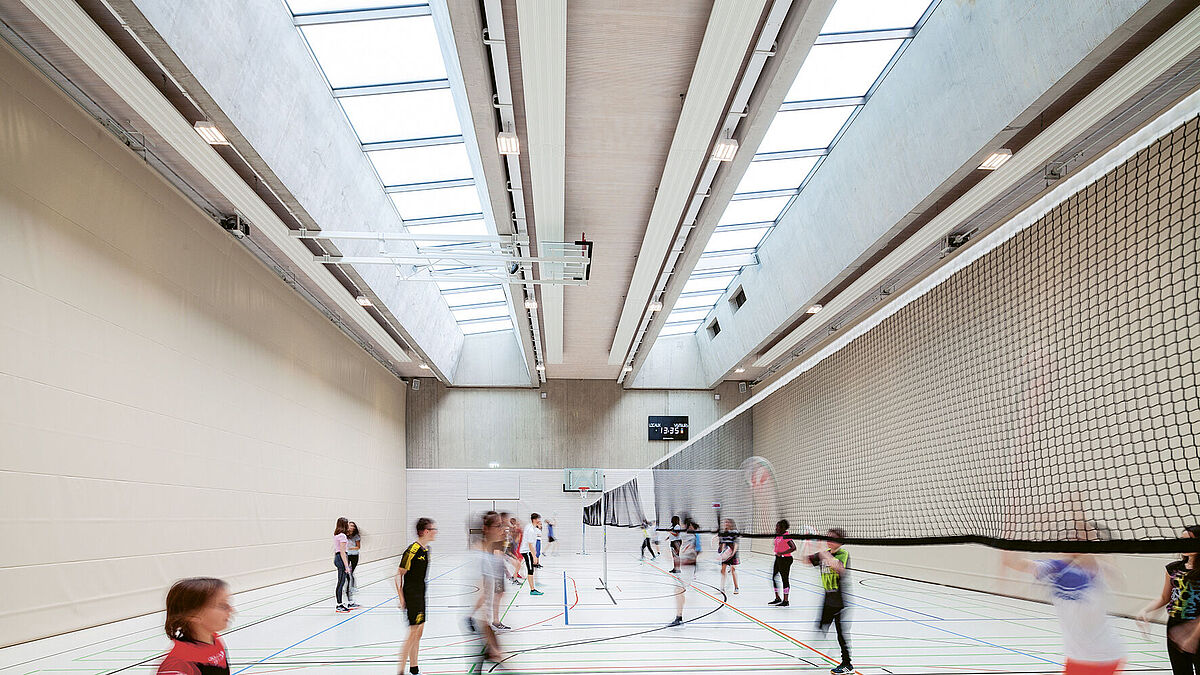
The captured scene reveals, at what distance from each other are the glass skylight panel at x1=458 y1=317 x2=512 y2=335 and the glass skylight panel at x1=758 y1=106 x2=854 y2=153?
56.0 feet

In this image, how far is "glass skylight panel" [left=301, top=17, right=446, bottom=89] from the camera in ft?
38.9

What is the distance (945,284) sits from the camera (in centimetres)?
1652

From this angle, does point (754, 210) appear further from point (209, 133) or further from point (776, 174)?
point (209, 133)

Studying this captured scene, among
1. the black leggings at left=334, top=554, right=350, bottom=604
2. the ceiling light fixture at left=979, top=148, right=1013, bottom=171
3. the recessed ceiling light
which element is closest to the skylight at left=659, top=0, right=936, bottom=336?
the recessed ceiling light

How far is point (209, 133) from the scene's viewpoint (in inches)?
461

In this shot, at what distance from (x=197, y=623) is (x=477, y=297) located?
24.0 metres

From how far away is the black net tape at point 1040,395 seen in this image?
35.8 ft

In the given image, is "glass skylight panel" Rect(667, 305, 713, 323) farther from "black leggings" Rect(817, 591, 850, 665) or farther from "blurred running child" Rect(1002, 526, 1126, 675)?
"blurred running child" Rect(1002, 526, 1126, 675)

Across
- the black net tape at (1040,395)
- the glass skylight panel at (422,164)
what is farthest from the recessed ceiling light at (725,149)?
the glass skylight panel at (422,164)

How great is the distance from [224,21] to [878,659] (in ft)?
36.5

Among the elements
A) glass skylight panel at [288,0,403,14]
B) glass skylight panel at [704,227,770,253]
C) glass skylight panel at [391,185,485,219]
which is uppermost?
glass skylight panel at [288,0,403,14]

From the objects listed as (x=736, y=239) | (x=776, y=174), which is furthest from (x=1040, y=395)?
(x=736, y=239)

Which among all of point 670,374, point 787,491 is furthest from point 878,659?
point 670,374

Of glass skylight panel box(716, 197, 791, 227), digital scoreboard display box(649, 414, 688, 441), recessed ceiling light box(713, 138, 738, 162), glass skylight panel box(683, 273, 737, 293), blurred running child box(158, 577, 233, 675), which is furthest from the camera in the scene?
digital scoreboard display box(649, 414, 688, 441)
